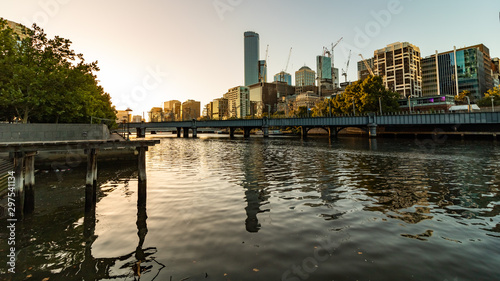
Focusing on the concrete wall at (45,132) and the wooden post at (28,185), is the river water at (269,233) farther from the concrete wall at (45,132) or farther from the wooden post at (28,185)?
the concrete wall at (45,132)

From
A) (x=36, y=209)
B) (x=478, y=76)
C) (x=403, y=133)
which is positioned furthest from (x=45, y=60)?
(x=478, y=76)

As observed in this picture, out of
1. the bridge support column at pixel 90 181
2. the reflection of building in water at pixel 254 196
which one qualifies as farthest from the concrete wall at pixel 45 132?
the reflection of building in water at pixel 254 196

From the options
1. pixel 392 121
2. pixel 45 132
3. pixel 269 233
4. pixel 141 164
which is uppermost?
pixel 392 121

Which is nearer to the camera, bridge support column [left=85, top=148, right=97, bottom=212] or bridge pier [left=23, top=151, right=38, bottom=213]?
bridge pier [left=23, top=151, right=38, bottom=213]

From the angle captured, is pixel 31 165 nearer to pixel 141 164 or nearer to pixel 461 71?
pixel 141 164

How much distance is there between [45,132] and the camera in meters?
29.0

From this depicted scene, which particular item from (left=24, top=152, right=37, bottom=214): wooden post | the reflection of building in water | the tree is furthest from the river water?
the tree

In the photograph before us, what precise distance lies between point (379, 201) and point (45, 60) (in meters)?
41.8

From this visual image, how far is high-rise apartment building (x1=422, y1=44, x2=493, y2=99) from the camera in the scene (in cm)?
16735

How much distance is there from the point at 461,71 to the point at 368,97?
458ft

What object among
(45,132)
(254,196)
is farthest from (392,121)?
(45,132)

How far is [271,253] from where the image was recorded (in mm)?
7547

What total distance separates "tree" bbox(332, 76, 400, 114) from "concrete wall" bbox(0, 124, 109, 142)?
88.1 meters

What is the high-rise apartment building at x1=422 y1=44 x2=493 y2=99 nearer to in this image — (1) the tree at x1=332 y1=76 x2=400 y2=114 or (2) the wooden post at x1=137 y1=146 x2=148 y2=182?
(1) the tree at x1=332 y1=76 x2=400 y2=114
